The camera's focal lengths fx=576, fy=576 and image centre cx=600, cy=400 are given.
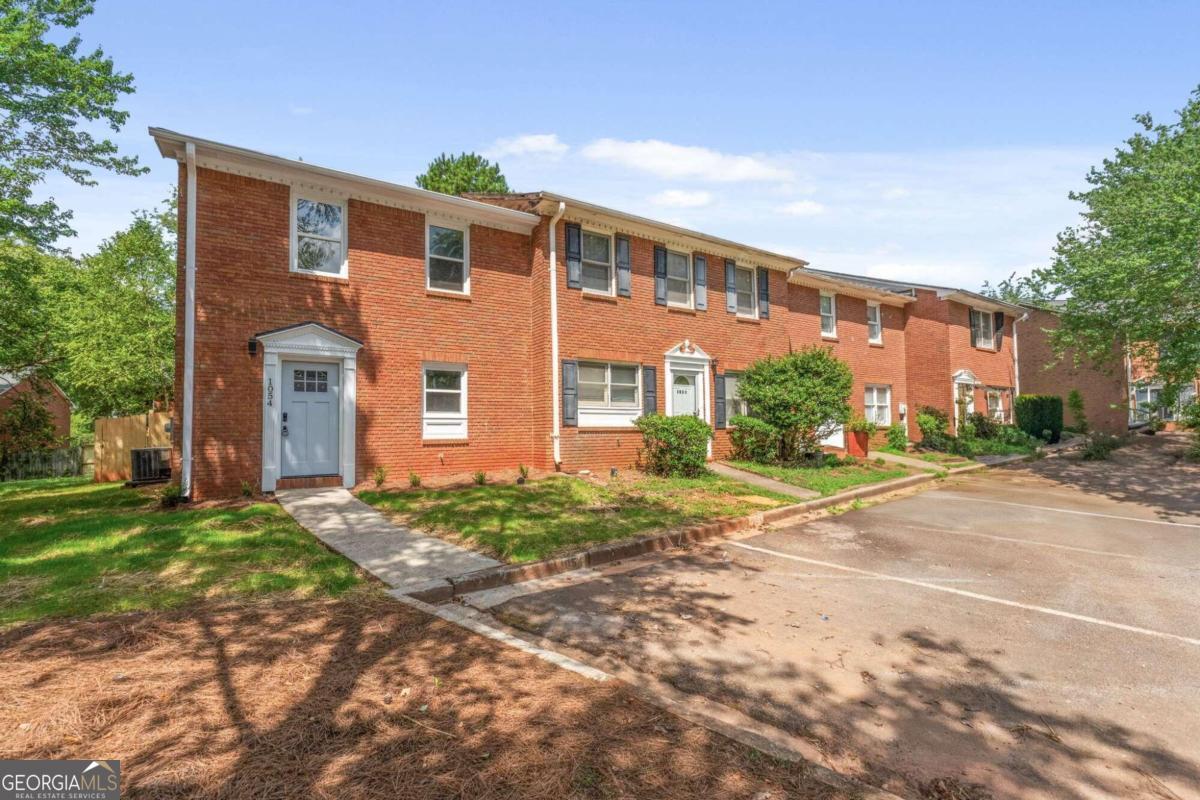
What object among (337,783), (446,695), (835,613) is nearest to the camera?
(337,783)

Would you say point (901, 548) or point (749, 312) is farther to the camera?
point (749, 312)

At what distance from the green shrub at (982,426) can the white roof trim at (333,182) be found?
19.1 m

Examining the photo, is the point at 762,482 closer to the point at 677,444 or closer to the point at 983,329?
the point at 677,444

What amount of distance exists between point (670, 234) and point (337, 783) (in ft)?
46.5

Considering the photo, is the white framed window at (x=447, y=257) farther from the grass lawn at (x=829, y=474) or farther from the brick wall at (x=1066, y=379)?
the brick wall at (x=1066, y=379)

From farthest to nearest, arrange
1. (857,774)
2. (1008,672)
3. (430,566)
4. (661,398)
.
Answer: (661,398) < (430,566) < (1008,672) < (857,774)

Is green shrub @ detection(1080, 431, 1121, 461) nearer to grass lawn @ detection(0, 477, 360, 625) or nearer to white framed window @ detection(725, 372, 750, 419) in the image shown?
white framed window @ detection(725, 372, 750, 419)

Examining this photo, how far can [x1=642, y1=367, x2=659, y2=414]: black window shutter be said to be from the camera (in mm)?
14344

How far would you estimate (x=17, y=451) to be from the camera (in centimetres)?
2164

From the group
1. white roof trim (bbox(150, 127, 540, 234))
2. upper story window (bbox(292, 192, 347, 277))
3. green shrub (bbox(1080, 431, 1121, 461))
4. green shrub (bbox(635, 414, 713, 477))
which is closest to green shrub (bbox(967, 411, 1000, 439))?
green shrub (bbox(1080, 431, 1121, 461))

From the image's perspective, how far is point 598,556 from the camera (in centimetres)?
691

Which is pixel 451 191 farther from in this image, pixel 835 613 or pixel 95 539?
pixel 835 613

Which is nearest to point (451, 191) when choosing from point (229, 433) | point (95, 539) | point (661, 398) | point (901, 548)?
point (661, 398)

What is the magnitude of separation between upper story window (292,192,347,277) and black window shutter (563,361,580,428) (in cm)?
499
